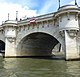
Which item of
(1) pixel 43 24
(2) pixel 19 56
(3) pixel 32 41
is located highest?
(1) pixel 43 24

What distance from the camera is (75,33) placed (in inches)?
1272

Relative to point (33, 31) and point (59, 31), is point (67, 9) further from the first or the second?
point (33, 31)

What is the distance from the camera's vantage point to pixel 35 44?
50438mm

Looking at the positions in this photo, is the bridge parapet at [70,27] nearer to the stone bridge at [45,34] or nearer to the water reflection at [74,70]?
the stone bridge at [45,34]

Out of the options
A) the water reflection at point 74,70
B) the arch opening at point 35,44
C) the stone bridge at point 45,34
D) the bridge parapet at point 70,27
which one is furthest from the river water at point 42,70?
the arch opening at point 35,44

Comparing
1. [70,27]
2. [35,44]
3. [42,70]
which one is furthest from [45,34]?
[42,70]

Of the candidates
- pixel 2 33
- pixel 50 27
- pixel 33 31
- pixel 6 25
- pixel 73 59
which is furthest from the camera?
pixel 2 33

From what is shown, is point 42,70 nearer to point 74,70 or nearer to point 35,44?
point 74,70

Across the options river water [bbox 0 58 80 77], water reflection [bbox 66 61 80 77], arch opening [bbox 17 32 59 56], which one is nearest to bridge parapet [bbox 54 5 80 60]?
river water [bbox 0 58 80 77]

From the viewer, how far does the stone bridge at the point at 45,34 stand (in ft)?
105

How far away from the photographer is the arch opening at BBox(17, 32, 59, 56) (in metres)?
47.3

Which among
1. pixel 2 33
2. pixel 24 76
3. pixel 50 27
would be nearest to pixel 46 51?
pixel 2 33

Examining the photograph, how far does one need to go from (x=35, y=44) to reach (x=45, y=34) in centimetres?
612

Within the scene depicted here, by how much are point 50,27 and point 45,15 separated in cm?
294
